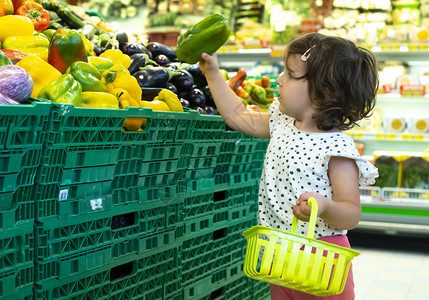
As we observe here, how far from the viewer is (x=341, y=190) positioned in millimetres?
1677

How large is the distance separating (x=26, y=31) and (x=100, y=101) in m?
0.57

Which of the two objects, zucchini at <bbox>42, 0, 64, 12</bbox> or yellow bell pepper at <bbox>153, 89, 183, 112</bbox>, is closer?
yellow bell pepper at <bbox>153, 89, 183, 112</bbox>

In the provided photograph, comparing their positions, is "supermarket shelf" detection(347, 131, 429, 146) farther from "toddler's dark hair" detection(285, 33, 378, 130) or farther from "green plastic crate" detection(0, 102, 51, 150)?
"green plastic crate" detection(0, 102, 51, 150)

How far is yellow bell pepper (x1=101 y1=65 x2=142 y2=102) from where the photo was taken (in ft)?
6.74

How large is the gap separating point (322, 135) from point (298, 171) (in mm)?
140

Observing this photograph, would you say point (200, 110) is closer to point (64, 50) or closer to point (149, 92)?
point (149, 92)

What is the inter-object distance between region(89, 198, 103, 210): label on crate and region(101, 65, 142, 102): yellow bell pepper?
510mm

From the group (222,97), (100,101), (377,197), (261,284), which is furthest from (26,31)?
(377,197)

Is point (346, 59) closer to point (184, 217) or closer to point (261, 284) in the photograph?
point (184, 217)

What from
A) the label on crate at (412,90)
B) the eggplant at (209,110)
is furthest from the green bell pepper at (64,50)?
the label on crate at (412,90)

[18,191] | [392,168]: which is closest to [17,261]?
[18,191]

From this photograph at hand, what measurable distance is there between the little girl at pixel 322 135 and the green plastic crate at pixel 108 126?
378mm

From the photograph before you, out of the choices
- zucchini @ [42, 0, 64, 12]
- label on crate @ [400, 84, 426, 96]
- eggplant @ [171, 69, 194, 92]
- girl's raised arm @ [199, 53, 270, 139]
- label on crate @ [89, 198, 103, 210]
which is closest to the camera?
label on crate @ [89, 198, 103, 210]

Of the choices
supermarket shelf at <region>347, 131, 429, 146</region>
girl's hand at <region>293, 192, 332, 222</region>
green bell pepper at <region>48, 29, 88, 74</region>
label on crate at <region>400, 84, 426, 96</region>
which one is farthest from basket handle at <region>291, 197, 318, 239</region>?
label on crate at <region>400, 84, 426, 96</region>
